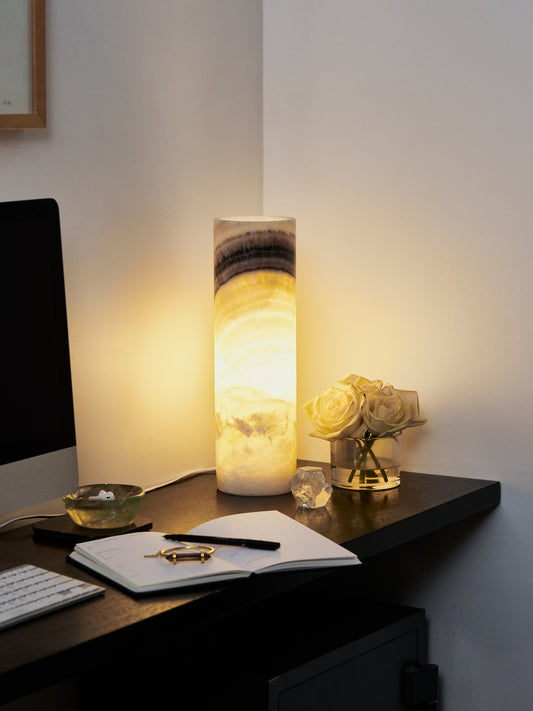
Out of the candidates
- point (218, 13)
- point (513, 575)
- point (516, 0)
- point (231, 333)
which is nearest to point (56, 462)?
point (231, 333)

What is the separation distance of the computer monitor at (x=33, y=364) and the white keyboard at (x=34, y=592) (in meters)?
0.12

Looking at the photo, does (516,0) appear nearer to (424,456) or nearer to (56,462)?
(424,456)

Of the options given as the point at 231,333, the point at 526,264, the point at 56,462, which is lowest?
the point at 56,462

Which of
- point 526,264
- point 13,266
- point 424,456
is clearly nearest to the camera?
point 13,266

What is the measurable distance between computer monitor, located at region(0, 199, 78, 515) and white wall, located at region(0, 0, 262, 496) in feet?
0.60

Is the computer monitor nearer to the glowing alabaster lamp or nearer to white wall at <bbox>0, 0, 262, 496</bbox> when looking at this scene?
white wall at <bbox>0, 0, 262, 496</bbox>

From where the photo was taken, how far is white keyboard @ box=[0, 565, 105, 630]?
3.05ft

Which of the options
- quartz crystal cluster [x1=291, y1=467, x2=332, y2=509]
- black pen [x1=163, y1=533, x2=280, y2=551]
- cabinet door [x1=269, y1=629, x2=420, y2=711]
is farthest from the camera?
quartz crystal cluster [x1=291, y1=467, x2=332, y2=509]

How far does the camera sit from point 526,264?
1.54 metres

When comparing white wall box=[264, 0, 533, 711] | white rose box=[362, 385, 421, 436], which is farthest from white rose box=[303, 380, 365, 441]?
white wall box=[264, 0, 533, 711]

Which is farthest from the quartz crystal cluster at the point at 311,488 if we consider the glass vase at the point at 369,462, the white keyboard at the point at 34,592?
the white keyboard at the point at 34,592

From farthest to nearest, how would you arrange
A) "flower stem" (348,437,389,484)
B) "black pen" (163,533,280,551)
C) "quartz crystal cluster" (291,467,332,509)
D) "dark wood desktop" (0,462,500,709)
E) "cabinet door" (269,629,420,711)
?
"flower stem" (348,437,389,484) → "quartz crystal cluster" (291,467,332,509) → "cabinet door" (269,629,420,711) → "black pen" (163,533,280,551) → "dark wood desktop" (0,462,500,709)

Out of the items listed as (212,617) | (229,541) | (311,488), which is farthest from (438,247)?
(212,617)

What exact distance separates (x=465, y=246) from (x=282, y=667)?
78cm
